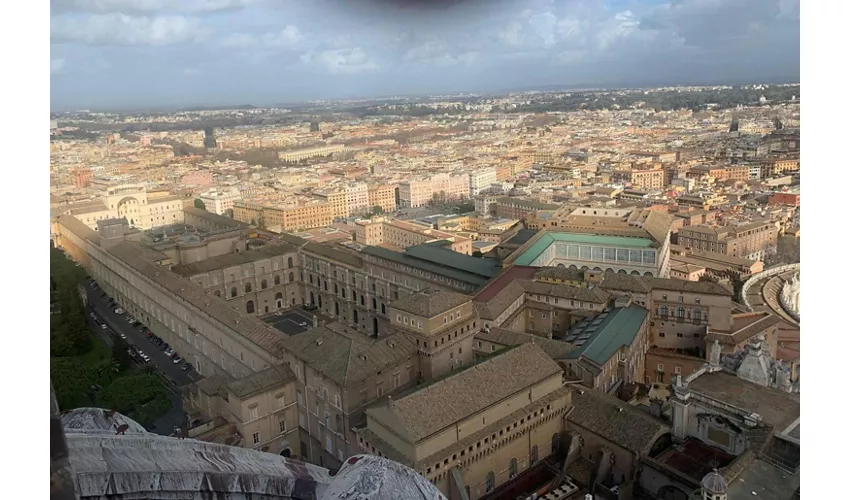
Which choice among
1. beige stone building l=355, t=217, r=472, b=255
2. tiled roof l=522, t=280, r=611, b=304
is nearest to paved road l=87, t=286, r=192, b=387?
tiled roof l=522, t=280, r=611, b=304

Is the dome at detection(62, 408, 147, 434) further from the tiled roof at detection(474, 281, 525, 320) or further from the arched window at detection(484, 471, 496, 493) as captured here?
the tiled roof at detection(474, 281, 525, 320)

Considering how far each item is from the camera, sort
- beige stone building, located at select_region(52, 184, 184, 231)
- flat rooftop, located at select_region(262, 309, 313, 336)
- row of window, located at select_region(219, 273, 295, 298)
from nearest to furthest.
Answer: flat rooftop, located at select_region(262, 309, 313, 336) < row of window, located at select_region(219, 273, 295, 298) < beige stone building, located at select_region(52, 184, 184, 231)

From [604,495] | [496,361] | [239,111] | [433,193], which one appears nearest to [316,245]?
[496,361]

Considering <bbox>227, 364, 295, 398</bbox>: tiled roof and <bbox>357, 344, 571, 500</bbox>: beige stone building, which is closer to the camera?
<bbox>357, 344, 571, 500</bbox>: beige stone building

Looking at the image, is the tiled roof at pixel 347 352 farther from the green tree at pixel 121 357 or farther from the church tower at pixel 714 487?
the green tree at pixel 121 357

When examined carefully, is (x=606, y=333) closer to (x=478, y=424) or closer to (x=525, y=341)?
(x=525, y=341)

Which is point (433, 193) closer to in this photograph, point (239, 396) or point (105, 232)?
point (105, 232)

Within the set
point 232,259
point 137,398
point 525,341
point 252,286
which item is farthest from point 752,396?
point 232,259
